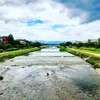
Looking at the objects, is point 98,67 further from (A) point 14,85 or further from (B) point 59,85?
(A) point 14,85

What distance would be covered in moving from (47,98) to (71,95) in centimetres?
219

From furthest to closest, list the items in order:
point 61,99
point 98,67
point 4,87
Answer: point 98,67 < point 4,87 < point 61,99

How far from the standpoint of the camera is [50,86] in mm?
18203

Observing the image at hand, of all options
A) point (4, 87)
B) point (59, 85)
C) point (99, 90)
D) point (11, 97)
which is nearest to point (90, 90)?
point (99, 90)

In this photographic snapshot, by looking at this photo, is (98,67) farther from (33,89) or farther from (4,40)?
(4,40)

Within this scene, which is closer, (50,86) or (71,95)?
(71,95)

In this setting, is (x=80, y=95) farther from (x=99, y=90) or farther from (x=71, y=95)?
(x=99, y=90)

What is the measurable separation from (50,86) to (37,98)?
3906mm

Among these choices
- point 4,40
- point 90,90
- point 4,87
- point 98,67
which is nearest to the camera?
point 90,90

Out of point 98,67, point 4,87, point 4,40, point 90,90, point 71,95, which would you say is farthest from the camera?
point 4,40

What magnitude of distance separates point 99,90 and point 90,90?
0.89 m

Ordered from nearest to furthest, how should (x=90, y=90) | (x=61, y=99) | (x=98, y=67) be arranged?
1. (x=61, y=99)
2. (x=90, y=90)
3. (x=98, y=67)

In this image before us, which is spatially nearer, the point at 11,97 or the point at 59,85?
the point at 11,97

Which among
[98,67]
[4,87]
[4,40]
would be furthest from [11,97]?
[4,40]
